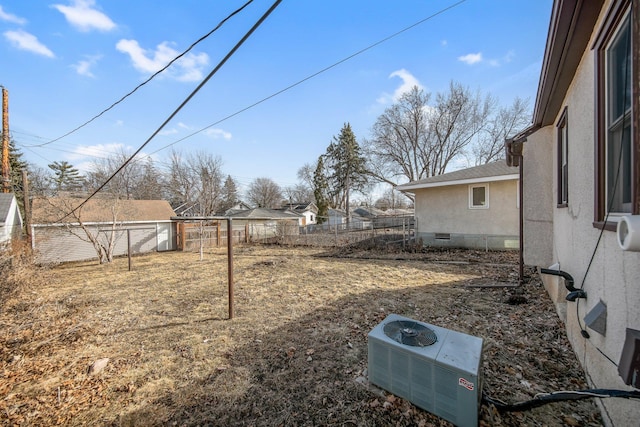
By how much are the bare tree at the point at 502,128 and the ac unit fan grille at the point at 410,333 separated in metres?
25.1

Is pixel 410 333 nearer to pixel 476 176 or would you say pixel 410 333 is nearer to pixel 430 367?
pixel 430 367

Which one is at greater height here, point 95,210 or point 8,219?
point 95,210

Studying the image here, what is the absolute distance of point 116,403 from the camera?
241cm

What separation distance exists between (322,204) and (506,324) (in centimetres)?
3139

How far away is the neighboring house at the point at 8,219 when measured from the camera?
30.3 feet

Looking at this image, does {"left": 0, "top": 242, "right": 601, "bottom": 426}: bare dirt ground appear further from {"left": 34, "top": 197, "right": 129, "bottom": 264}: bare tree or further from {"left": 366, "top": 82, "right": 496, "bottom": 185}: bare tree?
{"left": 366, "top": 82, "right": 496, "bottom": 185}: bare tree

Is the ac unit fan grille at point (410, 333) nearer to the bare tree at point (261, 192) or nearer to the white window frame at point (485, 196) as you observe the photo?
the white window frame at point (485, 196)

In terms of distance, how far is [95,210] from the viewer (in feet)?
41.9

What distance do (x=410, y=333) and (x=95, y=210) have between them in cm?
1612

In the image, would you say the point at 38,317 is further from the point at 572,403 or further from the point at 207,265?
the point at 572,403

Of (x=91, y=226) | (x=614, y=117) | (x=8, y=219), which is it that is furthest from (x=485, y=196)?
(x=8, y=219)

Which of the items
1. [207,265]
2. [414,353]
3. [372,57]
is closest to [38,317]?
[207,265]

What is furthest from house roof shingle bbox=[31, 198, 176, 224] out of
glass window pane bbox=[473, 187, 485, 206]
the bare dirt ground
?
glass window pane bbox=[473, 187, 485, 206]

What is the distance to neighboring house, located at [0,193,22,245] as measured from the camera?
30.3 ft
